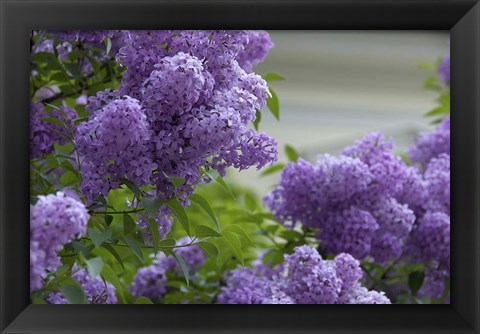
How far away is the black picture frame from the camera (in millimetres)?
1405

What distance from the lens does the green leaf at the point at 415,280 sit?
2074 millimetres

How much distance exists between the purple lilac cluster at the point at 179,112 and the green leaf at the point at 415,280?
2.91ft

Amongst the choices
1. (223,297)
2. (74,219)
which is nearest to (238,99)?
(74,219)

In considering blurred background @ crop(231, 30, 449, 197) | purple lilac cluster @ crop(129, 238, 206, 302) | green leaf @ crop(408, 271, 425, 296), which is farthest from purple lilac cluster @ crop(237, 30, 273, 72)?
blurred background @ crop(231, 30, 449, 197)

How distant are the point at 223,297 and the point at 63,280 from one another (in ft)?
2.08

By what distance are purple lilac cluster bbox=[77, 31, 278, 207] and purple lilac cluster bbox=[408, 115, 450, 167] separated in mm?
1195

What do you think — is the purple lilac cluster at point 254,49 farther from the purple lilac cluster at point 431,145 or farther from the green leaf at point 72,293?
the purple lilac cluster at point 431,145

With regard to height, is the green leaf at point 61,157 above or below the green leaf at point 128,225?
above

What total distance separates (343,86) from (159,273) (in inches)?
149

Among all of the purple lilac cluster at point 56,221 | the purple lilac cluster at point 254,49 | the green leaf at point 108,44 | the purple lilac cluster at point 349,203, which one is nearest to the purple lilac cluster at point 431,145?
the purple lilac cluster at point 349,203

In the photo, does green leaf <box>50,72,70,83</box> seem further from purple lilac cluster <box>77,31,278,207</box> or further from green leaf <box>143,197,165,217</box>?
green leaf <box>143,197,165,217</box>

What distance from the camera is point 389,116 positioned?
5648 mm

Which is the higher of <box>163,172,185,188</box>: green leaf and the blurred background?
the blurred background

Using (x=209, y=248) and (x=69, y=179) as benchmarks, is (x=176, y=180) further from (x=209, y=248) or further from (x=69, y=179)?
(x=69, y=179)
